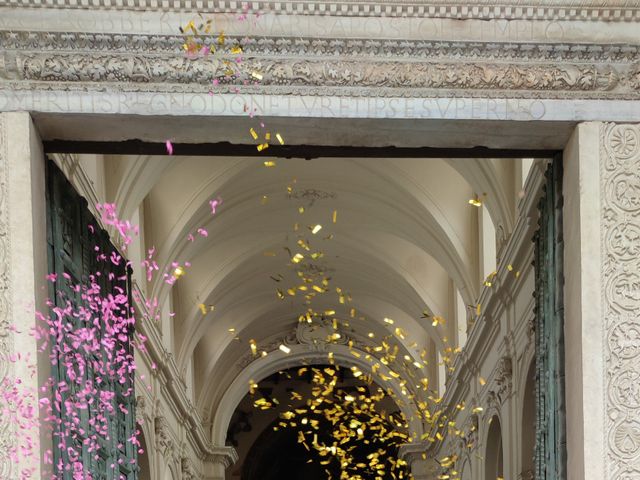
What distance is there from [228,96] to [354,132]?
2.70ft

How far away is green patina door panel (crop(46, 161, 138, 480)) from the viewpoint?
8.05m

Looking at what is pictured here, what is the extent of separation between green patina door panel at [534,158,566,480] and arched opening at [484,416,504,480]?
8006mm

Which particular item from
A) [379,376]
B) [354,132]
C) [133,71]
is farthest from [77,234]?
[379,376]

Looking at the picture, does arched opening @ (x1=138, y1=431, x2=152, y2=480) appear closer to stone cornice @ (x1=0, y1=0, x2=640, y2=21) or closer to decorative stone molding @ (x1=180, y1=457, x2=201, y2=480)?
decorative stone molding @ (x1=180, y1=457, x2=201, y2=480)

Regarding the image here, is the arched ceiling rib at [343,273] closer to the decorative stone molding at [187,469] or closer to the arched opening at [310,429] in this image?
the decorative stone molding at [187,469]

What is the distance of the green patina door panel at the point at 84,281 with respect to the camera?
8.05 metres

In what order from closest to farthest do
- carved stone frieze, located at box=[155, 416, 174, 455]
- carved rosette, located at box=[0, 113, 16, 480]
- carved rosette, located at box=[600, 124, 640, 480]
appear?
carved rosette, located at box=[0, 113, 16, 480] → carved rosette, located at box=[600, 124, 640, 480] → carved stone frieze, located at box=[155, 416, 174, 455]

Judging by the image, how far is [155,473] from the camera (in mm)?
17766

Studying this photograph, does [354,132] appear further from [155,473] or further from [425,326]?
[425,326]

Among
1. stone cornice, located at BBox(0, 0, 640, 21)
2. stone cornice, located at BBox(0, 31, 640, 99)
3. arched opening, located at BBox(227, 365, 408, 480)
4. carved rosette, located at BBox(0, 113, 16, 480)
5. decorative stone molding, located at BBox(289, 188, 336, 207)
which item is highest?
decorative stone molding, located at BBox(289, 188, 336, 207)

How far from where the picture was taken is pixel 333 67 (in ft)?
25.2

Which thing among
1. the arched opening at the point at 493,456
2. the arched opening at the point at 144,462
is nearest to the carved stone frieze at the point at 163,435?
the arched opening at the point at 144,462

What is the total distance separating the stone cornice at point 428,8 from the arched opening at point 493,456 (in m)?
9.42

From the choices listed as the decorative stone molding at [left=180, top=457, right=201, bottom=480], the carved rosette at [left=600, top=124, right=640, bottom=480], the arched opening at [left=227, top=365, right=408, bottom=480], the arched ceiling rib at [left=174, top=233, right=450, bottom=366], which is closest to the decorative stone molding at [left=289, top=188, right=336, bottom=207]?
the arched ceiling rib at [left=174, top=233, right=450, bottom=366]
